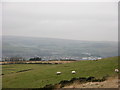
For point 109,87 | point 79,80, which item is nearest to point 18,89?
point 79,80

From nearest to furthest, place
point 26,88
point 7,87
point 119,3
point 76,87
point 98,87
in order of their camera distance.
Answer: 1. point 98,87
2. point 76,87
3. point 26,88
4. point 7,87
5. point 119,3

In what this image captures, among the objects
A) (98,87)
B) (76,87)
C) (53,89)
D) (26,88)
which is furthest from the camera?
(26,88)

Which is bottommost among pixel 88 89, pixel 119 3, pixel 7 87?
pixel 7 87

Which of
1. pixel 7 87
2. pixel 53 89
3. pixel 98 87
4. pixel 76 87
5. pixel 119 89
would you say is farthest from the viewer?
pixel 7 87

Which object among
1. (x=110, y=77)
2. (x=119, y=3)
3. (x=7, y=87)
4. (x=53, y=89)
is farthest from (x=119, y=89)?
(x=119, y=3)

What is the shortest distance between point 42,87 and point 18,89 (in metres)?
4.86

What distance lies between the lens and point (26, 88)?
28344mm

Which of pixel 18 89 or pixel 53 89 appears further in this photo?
pixel 18 89

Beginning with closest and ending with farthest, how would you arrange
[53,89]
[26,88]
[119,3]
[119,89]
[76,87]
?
[119,89] → [76,87] → [53,89] → [26,88] → [119,3]

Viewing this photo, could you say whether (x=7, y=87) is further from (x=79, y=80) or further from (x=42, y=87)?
(x=79, y=80)

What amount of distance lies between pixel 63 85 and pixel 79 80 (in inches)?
115

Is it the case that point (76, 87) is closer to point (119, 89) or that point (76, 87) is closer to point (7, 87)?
point (119, 89)

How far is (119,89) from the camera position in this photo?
2031 centimetres

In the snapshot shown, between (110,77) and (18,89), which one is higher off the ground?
(110,77)
